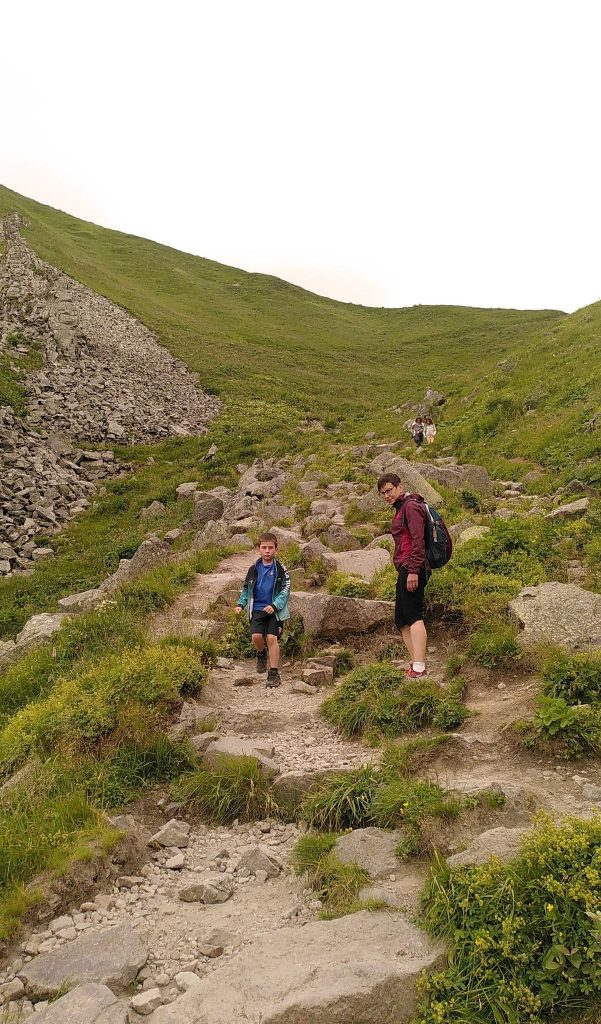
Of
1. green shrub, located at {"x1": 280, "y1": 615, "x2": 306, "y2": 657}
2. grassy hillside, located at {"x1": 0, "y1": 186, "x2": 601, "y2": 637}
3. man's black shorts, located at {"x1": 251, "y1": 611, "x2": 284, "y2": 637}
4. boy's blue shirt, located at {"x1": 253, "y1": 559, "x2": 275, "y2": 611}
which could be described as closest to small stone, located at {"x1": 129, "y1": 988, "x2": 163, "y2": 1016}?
man's black shorts, located at {"x1": 251, "y1": 611, "x2": 284, "y2": 637}

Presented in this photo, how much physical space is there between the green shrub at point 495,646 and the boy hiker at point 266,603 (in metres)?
3.08

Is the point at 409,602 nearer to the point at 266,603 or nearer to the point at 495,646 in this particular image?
the point at 495,646

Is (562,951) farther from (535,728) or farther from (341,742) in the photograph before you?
(341,742)

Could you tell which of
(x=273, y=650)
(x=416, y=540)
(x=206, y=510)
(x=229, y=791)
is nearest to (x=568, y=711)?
(x=416, y=540)

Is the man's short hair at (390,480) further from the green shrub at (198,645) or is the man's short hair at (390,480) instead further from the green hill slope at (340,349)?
the green hill slope at (340,349)

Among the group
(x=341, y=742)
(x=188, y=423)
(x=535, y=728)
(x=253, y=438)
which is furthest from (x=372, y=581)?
(x=188, y=423)

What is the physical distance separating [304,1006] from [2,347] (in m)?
38.2

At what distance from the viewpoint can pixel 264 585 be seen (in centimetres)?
1020

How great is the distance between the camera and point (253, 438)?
106 ft

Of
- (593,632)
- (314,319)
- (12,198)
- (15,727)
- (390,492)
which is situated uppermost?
(12,198)

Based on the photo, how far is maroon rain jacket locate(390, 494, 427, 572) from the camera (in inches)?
326

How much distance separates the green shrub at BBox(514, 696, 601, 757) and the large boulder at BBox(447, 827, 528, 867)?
1.44m

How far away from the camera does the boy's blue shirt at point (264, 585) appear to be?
1010 centimetres

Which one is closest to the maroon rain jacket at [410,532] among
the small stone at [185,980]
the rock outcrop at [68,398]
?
the small stone at [185,980]
